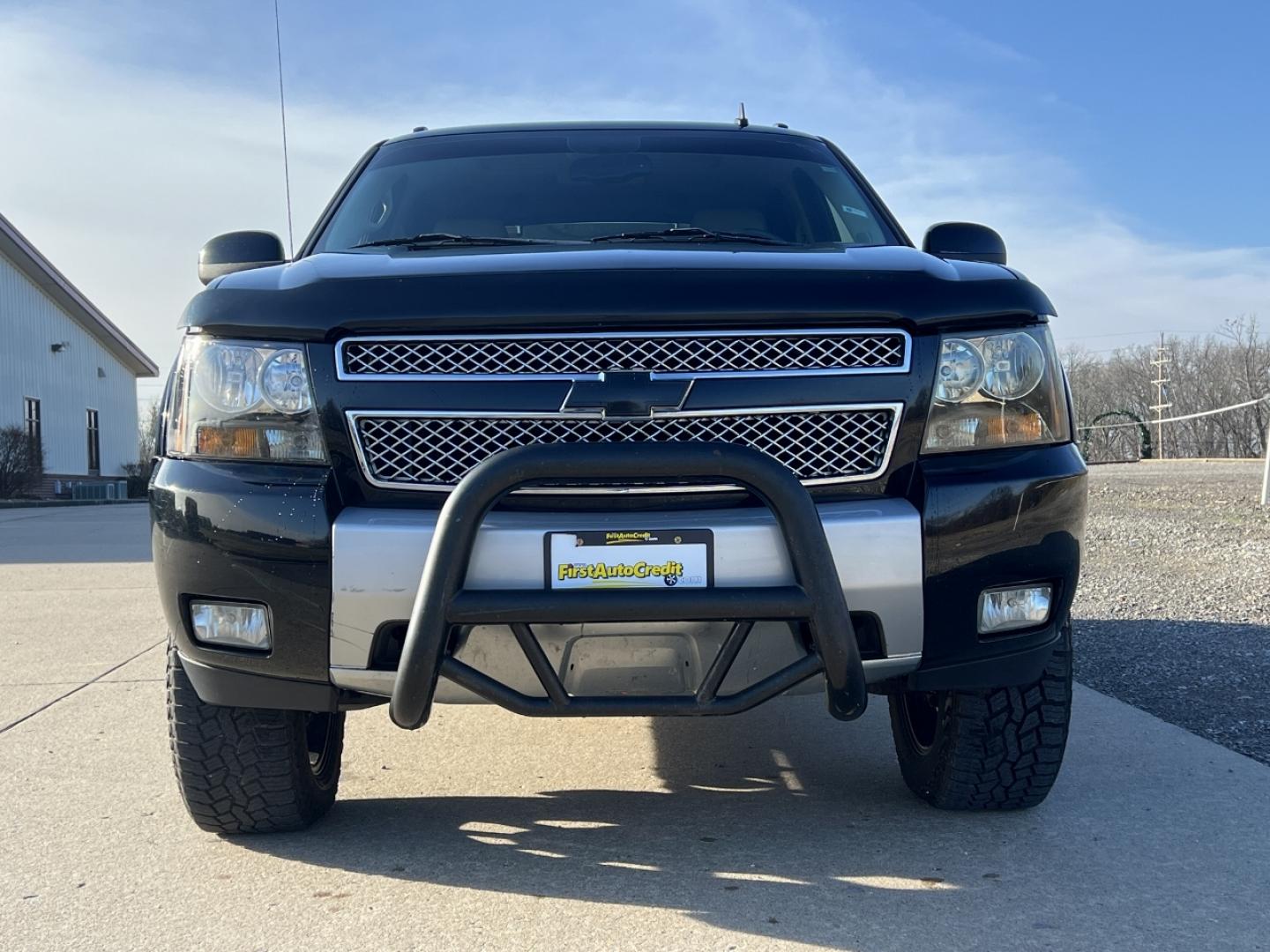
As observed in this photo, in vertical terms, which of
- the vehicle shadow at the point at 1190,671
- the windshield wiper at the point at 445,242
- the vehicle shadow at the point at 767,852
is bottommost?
the vehicle shadow at the point at 767,852

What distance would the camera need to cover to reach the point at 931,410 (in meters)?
2.76

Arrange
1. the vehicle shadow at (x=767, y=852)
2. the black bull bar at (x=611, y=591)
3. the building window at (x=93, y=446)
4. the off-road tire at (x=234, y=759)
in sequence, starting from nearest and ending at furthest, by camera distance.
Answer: the black bull bar at (x=611, y=591)
the vehicle shadow at (x=767, y=852)
the off-road tire at (x=234, y=759)
the building window at (x=93, y=446)

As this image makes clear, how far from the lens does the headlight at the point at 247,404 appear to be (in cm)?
273

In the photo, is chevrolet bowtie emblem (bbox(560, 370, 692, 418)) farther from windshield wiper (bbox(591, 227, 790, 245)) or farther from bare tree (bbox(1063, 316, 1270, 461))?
bare tree (bbox(1063, 316, 1270, 461))

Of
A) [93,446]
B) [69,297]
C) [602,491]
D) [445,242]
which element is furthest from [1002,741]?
[93,446]

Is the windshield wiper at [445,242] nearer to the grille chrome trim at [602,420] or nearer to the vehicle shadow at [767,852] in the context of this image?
Answer: the grille chrome trim at [602,420]

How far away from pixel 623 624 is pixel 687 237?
134 cm

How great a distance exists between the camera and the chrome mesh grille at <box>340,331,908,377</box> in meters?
2.71

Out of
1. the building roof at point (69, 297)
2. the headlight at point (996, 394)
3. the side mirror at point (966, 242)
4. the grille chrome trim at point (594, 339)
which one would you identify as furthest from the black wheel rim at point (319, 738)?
the building roof at point (69, 297)

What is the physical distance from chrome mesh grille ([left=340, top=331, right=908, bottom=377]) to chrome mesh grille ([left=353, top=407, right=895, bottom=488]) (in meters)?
0.10

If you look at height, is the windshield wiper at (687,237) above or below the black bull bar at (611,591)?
above

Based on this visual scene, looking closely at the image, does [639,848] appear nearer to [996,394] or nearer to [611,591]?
[611,591]

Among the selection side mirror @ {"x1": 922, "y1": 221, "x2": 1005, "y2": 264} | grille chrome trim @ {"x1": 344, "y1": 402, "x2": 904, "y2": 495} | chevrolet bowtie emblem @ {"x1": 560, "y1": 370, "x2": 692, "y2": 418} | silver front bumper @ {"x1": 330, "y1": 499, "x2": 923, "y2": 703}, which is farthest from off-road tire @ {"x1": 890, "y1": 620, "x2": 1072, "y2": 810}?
side mirror @ {"x1": 922, "y1": 221, "x2": 1005, "y2": 264}

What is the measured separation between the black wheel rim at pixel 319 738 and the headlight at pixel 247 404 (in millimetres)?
864
